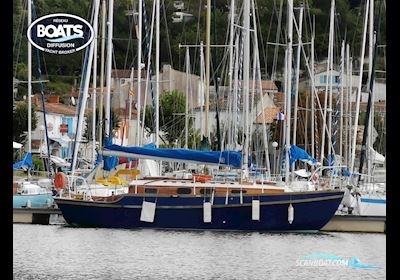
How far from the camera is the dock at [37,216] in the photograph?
31828 mm

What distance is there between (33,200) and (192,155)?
6727 millimetres

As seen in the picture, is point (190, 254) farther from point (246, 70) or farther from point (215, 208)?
point (246, 70)

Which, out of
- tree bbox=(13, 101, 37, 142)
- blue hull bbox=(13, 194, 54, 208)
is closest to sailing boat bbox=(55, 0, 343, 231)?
blue hull bbox=(13, 194, 54, 208)

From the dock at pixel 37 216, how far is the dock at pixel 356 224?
6.89 meters

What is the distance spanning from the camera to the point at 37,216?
32.0 metres

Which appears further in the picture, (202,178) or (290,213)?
(290,213)

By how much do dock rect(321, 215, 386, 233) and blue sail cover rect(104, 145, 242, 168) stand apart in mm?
3670

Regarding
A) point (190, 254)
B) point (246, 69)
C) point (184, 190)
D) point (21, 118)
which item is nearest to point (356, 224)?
point (184, 190)

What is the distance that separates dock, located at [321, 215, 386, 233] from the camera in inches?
1191

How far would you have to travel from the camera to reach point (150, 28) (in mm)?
38656

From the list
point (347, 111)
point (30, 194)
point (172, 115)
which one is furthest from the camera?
point (172, 115)

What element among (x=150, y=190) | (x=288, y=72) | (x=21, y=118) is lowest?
(x=150, y=190)
